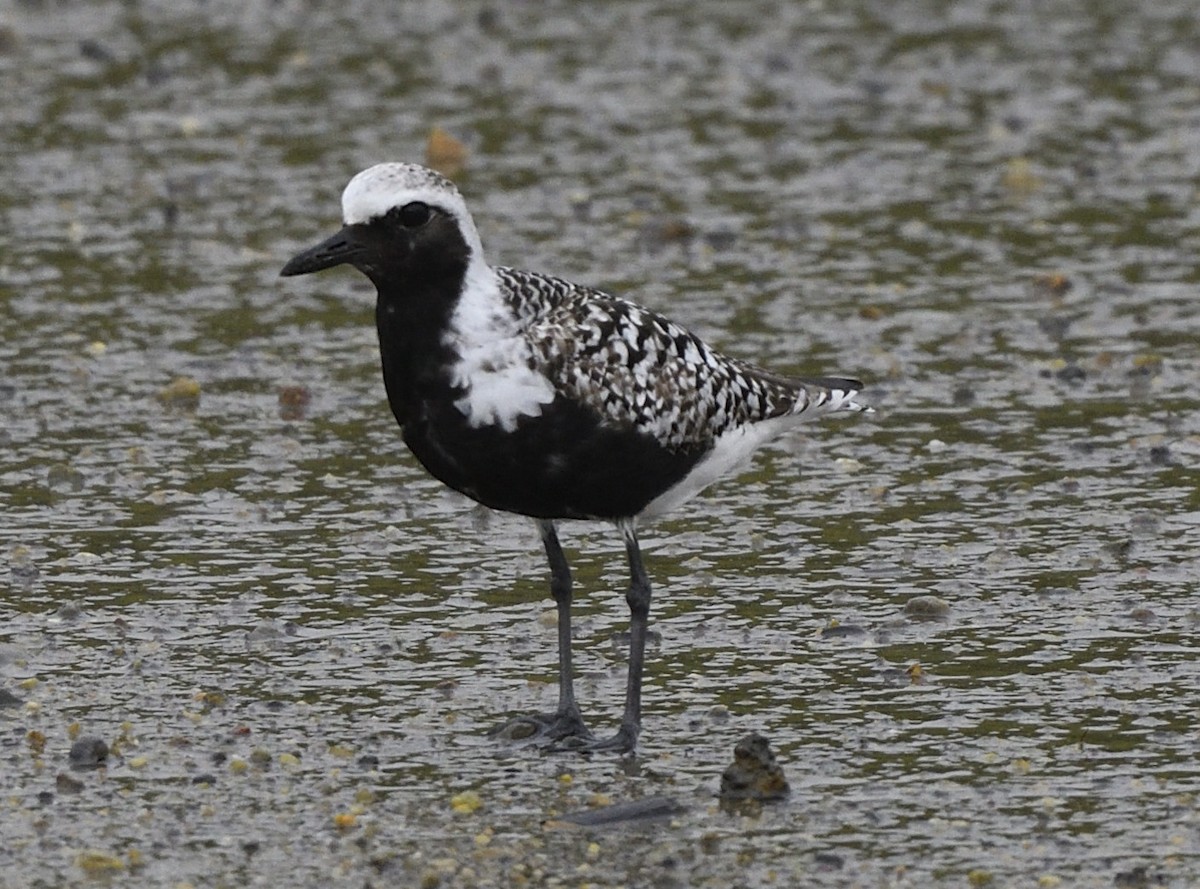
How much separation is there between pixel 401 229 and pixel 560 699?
174 centimetres

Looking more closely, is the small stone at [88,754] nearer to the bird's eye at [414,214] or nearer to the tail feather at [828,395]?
the bird's eye at [414,214]

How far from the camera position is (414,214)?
7742 mm

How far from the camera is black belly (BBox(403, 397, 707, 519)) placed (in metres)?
7.74

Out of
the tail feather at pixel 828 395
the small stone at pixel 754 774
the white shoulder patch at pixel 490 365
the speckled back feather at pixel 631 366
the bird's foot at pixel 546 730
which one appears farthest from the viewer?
the tail feather at pixel 828 395

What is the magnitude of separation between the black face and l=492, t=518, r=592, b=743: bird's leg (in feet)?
3.40

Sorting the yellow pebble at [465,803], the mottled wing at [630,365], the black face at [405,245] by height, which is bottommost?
the yellow pebble at [465,803]

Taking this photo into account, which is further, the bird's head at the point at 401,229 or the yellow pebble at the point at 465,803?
the bird's head at the point at 401,229

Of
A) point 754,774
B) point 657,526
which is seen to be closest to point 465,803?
point 754,774

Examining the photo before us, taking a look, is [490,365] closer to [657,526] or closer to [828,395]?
[828,395]

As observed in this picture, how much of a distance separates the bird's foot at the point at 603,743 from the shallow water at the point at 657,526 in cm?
7

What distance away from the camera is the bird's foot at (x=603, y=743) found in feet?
26.2

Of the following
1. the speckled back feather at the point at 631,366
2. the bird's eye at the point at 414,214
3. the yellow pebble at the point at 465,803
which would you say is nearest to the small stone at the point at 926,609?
the speckled back feather at the point at 631,366

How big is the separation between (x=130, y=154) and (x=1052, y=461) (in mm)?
8739

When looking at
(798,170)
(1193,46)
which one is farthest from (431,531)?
(1193,46)
